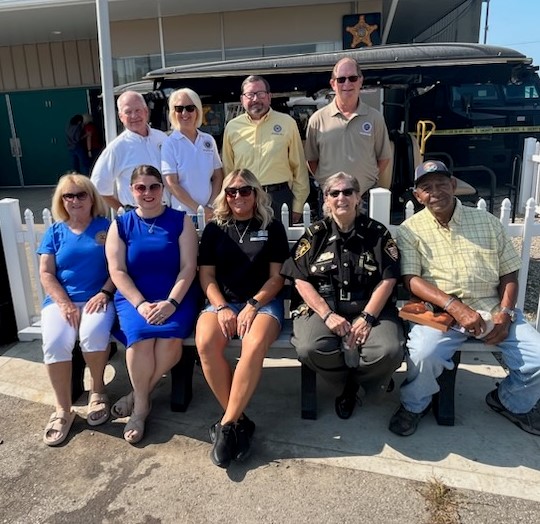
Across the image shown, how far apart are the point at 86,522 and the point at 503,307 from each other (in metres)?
2.34

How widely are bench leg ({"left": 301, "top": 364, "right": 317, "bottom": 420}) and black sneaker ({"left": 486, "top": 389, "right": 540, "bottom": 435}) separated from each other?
1.04 m

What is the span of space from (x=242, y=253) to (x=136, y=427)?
1153mm

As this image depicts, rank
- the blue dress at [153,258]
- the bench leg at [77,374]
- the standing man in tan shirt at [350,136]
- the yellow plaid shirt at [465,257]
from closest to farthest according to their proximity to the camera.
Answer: the yellow plaid shirt at [465,257]
the blue dress at [153,258]
the bench leg at [77,374]
the standing man in tan shirt at [350,136]

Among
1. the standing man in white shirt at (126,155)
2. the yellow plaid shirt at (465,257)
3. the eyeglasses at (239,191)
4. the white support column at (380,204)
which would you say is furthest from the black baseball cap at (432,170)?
the standing man in white shirt at (126,155)

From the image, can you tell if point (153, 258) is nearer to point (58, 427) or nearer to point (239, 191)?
point (239, 191)

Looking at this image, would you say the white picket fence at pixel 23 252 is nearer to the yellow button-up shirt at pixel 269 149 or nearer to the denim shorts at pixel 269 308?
the yellow button-up shirt at pixel 269 149

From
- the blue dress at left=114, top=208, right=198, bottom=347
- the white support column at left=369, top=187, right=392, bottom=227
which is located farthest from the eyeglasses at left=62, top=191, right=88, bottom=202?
the white support column at left=369, top=187, right=392, bottom=227

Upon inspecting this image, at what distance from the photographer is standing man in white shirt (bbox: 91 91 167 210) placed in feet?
11.7

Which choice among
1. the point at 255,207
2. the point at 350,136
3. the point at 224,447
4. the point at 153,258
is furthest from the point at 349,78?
the point at 224,447

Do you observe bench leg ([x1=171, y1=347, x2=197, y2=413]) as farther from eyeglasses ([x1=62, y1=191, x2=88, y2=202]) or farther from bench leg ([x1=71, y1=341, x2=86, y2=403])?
eyeglasses ([x1=62, y1=191, x2=88, y2=202])

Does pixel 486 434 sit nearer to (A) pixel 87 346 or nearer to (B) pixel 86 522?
(B) pixel 86 522

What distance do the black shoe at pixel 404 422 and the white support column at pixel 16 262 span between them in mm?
2970

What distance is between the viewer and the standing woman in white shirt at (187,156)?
354 cm

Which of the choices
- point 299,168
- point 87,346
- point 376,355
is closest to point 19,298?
point 87,346
